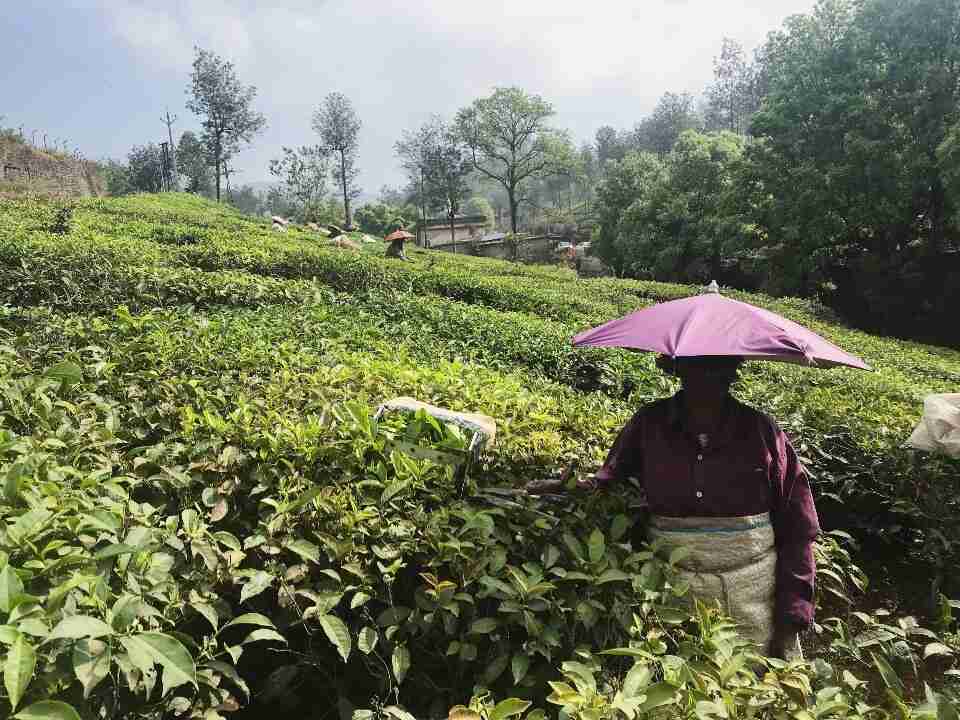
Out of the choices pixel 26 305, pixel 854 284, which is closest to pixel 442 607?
pixel 26 305

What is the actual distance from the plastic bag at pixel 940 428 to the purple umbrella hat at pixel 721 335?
1874 mm

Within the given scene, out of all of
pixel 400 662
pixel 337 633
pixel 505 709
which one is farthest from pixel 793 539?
pixel 337 633

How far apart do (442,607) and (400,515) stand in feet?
1.32

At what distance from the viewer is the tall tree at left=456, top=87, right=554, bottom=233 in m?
46.3

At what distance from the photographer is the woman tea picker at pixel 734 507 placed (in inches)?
80.9

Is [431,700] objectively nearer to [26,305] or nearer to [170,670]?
[170,670]

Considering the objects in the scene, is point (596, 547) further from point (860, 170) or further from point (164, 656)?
point (860, 170)

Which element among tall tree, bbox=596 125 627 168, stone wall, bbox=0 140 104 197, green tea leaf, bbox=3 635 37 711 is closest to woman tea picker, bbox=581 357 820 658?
green tea leaf, bbox=3 635 37 711

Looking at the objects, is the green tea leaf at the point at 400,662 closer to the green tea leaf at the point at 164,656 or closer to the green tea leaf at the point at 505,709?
the green tea leaf at the point at 505,709

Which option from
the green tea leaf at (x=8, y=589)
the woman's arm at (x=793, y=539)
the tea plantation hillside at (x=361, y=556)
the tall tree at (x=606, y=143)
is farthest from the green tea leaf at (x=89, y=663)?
the tall tree at (x=606, y=143)

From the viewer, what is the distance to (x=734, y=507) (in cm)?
206

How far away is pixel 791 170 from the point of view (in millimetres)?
16469

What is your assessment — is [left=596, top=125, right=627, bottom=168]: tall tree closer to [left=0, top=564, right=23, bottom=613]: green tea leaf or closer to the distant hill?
the distant hill

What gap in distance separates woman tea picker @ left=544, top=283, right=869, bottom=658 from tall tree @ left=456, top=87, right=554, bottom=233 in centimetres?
4563
